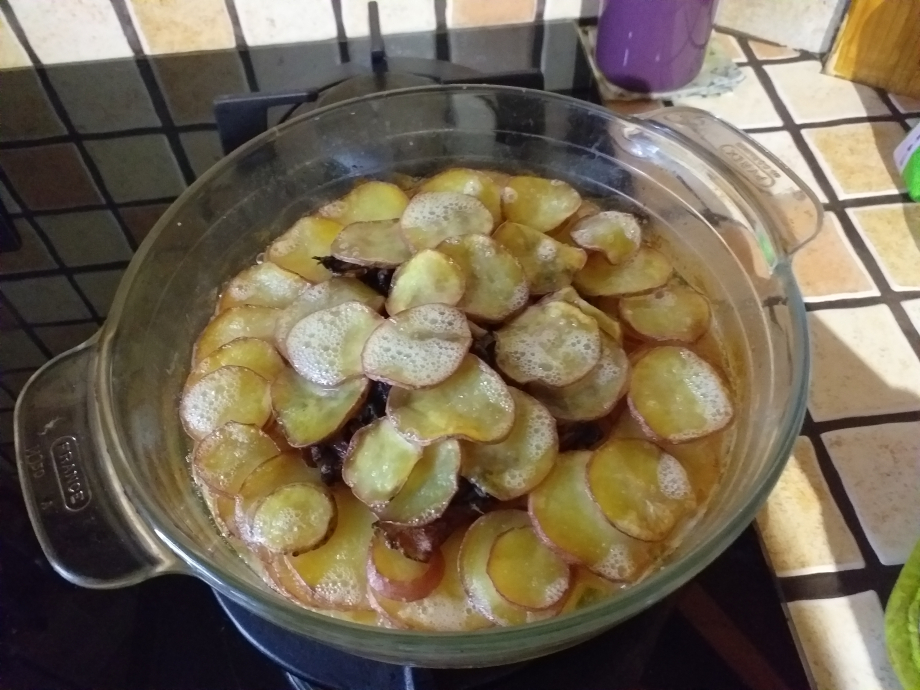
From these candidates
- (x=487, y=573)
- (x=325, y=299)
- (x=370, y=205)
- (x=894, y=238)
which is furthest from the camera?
(x=894, y=238)

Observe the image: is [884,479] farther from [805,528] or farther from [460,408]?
[460,408]

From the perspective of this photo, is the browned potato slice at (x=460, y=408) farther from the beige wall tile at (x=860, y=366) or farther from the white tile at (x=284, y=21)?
the white tile at (x=284, y=21)

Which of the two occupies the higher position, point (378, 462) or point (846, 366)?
point (378, 462)

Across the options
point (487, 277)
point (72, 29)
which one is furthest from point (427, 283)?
point (72, 29)

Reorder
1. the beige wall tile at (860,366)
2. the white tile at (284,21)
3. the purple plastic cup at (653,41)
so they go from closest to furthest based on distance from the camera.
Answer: the beige wall tile at (860,366) < the purple plastic cup at (653,41) < the white tile at (284,21)

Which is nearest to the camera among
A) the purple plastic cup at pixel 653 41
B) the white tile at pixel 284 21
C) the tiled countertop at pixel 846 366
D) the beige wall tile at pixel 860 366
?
the tiled countertop at pixel 846 366

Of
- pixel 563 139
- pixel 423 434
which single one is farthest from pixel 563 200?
pixel 423 434

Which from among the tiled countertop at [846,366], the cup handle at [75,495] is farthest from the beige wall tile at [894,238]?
the cup handle at [75,495]

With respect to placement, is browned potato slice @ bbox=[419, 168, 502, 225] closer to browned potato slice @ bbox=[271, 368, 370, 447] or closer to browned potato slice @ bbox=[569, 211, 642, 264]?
browned potato slice @ bbox=[569, 211, 642, 264]
